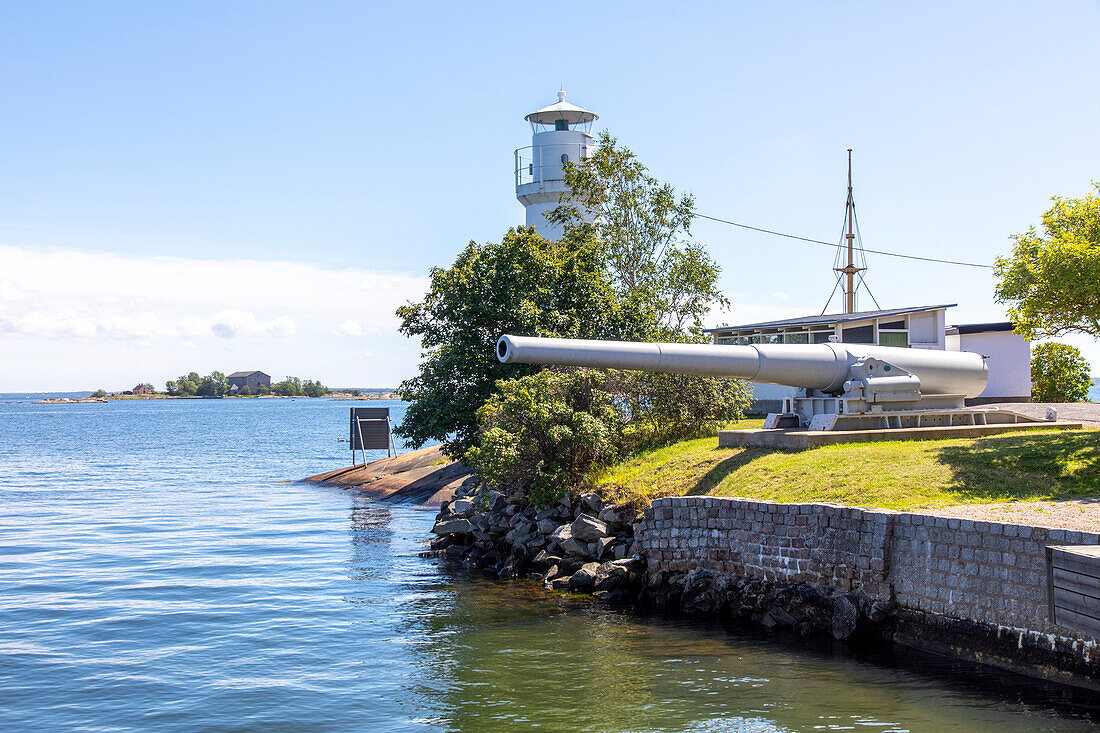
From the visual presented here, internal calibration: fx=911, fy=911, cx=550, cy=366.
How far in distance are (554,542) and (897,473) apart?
272 inches

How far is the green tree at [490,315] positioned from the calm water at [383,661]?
488 cm

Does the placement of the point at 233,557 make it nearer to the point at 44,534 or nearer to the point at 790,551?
the point at 44,534

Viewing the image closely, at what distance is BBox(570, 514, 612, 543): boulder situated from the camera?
18016 millimetres

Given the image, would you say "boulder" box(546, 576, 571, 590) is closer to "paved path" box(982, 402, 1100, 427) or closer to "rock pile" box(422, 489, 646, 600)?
"rock pile" box(422, 489, 646, 600)

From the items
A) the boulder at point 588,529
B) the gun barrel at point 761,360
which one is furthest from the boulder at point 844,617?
the boulder at point 588,529

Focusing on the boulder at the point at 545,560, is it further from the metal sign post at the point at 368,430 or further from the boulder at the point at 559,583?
the metal sign post at the point at 368,430

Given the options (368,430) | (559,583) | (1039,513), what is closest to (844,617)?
(1039,513)

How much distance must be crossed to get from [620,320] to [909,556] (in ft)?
54.6

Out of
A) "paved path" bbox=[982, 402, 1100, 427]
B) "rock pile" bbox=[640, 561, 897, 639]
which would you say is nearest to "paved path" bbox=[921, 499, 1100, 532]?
"rock pile" bbox=[640, 561, 897, 639]

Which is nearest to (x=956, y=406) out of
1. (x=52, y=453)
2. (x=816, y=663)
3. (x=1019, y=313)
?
(x=1019, y=313)

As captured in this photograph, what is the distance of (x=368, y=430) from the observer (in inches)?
1711

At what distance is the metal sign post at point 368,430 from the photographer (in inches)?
1700

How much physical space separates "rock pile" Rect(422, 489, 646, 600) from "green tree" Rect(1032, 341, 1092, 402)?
2483 cm

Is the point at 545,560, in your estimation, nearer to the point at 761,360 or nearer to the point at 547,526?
the point at 547,526
